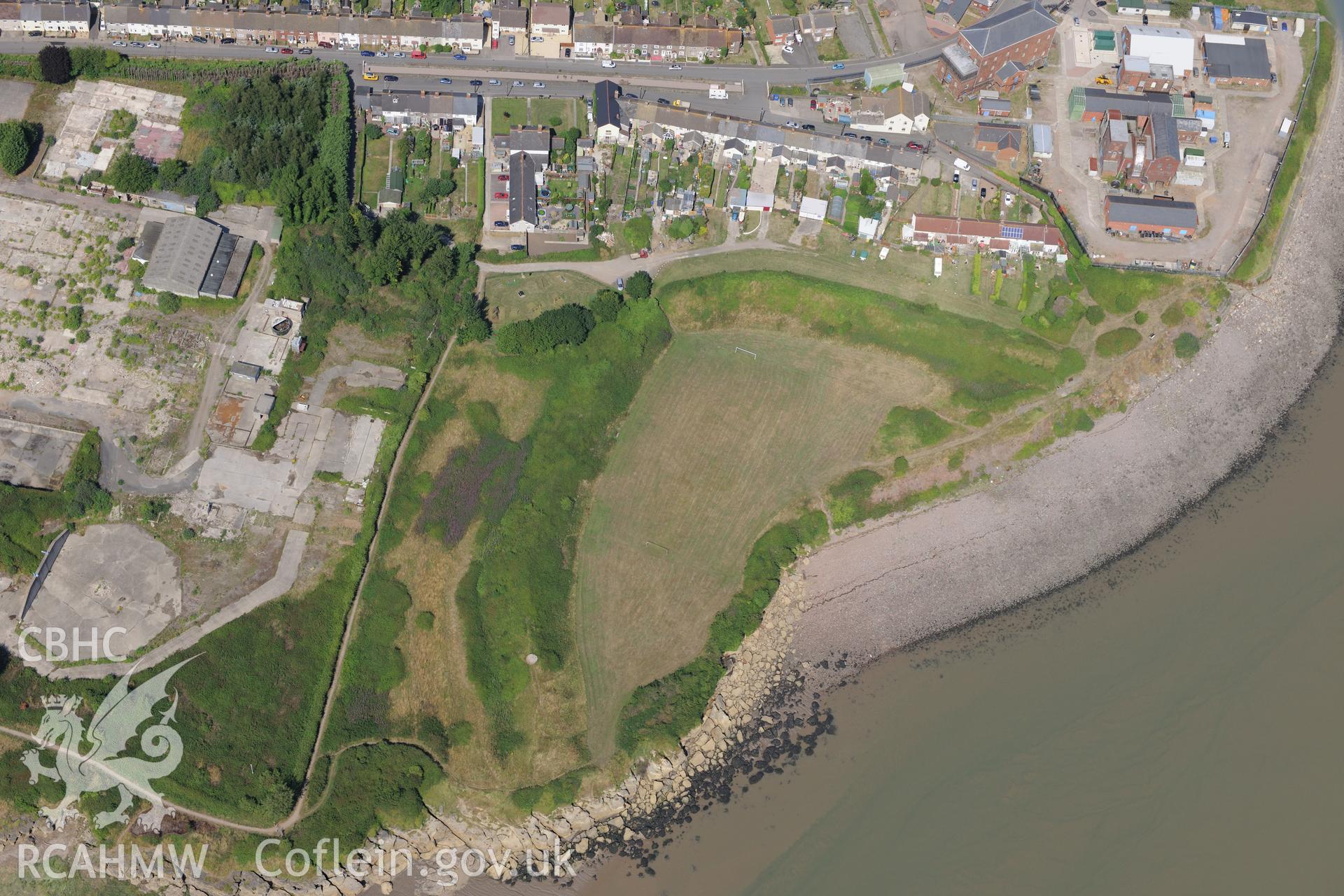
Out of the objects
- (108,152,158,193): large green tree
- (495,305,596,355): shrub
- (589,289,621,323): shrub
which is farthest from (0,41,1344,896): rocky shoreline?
(108,152,158,193): large green tree

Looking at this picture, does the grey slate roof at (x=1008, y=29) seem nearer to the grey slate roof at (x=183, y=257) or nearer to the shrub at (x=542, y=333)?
the shrub at (x=542, y=333)

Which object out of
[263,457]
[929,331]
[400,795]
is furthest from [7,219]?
[929,331]

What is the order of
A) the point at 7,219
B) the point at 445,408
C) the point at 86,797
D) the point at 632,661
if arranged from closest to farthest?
the point at 86,797 < the point at 632,661 < the point at 445,408 < the point at 7,219

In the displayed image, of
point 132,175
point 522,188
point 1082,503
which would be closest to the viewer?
point 1082,503

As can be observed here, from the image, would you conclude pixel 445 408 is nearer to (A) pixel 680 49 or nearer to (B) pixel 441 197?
(B) pixel 441 197

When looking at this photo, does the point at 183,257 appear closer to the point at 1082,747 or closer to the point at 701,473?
the point at 701,473

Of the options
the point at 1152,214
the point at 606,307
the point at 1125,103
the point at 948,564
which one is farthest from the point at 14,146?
the point at 1125,103
